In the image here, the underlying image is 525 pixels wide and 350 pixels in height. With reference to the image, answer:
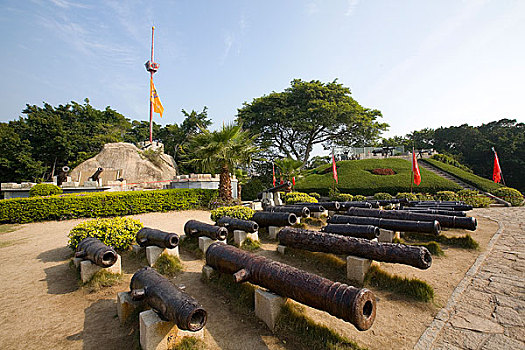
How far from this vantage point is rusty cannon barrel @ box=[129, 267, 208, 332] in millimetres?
2613

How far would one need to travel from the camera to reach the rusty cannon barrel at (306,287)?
2559 mm

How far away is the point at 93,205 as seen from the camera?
12.7 m

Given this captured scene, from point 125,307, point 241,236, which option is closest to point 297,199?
point 241,236

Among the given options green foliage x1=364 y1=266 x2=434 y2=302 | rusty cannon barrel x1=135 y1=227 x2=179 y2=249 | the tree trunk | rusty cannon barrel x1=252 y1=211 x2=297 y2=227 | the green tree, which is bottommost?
green foliage x1=364 y1=266 x2=434 y2=302

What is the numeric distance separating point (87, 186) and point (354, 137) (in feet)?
90.5

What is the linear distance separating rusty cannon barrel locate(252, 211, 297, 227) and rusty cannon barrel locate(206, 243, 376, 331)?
3265mm

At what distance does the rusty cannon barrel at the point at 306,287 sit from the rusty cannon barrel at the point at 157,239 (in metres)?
1.82

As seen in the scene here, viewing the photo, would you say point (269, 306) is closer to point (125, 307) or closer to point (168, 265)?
point (125, 307)

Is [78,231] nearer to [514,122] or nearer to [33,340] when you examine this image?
[33,340]

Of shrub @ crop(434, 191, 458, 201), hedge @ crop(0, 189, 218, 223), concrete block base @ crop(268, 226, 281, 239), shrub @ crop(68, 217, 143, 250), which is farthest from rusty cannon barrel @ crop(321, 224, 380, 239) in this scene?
shrub @ crop(434, 191, 458, 201)

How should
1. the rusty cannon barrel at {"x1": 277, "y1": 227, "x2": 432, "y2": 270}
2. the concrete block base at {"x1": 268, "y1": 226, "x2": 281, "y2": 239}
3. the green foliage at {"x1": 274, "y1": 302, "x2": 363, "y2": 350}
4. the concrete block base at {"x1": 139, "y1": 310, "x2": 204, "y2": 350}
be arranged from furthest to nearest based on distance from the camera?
the concrete block base at {"x1": 268, "y1": 226, "x2": 281, "y2": 239} → the rusty cannon barrel at {"x1": 277, "y1": 227, "x2": 432, "y2": 270} → the green foliage at {"x1": 274, "y1": 302, "x2": 363, "y2": 350} → the concrete block base at {"x1": 139, "y1": 310, "x2": 204, "y2": 350}

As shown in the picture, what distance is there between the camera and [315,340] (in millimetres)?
3100

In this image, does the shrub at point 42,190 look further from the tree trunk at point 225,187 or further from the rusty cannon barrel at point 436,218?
the rusty cannon barrel at point 436,218

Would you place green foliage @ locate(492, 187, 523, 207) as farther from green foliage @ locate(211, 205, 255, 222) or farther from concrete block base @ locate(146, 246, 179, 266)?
concrete block base @ locate(146, 246, 179, 266)
